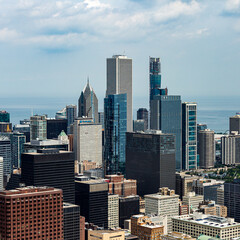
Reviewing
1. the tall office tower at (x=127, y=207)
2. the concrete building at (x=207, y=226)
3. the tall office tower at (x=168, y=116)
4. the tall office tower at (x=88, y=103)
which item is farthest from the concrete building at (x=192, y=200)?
the tall office tower at (x=88, y=103)

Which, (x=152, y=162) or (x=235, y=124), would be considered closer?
(x=152, y=162)

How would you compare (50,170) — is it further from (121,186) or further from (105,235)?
(121,186)

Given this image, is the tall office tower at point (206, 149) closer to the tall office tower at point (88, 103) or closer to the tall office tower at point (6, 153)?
the tall office tower at point (88, 103)

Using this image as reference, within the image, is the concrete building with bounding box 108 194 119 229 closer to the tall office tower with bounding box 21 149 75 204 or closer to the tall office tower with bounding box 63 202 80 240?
the tall office tower with bounding box 21 149 75 204

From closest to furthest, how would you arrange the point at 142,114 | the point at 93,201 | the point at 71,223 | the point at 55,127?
the point at 71,223 < the point at 93,201 < the point at 55,127 < the point at 142,114

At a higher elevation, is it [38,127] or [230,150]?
[38,127]

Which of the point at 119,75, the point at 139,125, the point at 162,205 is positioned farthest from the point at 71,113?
the point at 162,205

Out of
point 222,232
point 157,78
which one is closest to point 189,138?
point 157,78

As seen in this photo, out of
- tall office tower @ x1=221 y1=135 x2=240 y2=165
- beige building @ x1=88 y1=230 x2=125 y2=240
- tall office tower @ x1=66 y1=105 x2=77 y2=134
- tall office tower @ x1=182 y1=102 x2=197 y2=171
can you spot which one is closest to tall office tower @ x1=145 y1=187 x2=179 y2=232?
beige building @ x1=88 y1=230 x2=125 y2=240
